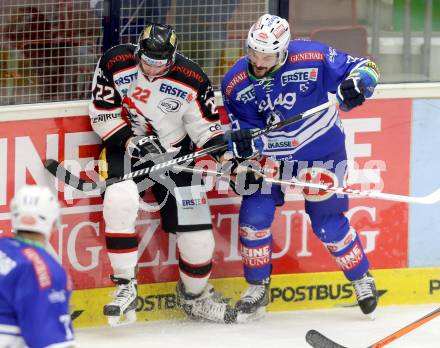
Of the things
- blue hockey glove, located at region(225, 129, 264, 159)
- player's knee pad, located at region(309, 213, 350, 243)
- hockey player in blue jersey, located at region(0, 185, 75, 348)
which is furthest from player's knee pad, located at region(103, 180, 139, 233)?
hockey player in blue jersey, located at region(0, 185, 75, 348)

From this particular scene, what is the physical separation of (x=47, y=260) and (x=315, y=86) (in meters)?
2.07

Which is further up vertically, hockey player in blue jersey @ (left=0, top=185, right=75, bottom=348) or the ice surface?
hockey player in blue jersey @ (left=0, top=185, right=75, bottom=348)

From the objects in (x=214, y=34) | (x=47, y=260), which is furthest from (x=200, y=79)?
(x=47, y=260)

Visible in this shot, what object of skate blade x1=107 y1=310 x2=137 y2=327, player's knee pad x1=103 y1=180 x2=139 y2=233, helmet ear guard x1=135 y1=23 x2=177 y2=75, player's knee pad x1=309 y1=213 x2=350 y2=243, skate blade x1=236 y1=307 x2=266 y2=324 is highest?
helmet ear guard x1=135 y1=23 x2=177 y2=75

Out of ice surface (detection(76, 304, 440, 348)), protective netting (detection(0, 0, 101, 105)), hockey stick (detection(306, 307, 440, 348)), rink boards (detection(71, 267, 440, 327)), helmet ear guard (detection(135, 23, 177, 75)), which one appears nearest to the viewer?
hockey stick (detection(306, 307, 440, 348))

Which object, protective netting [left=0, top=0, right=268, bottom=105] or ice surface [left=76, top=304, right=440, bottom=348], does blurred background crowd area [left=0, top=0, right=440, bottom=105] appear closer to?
protective netting [left=0, top=0, right=268, bottom=105]

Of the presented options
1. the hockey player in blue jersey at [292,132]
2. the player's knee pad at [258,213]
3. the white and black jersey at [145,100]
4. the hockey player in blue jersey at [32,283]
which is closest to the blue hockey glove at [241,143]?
the hockey player in blue jersey at [292,132]

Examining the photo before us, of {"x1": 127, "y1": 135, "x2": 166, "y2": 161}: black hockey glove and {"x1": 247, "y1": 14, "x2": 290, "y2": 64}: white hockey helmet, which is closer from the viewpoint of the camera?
{"x1": 247, "y1": 14, "x2": 290, "y2": 64}: white hockey helmet

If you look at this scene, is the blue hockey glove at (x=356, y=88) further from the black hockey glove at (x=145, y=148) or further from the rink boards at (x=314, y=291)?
the rink boards at (x=314, y=291)

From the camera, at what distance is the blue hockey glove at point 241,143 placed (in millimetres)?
4973

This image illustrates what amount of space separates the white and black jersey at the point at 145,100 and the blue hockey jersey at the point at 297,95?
115 mm

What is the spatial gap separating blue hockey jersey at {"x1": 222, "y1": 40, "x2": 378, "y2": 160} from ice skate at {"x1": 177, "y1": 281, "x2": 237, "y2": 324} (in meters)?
0.67

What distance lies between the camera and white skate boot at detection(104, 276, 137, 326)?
4.96 m

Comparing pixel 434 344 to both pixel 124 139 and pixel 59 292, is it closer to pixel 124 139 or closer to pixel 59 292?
pixel 124 139
